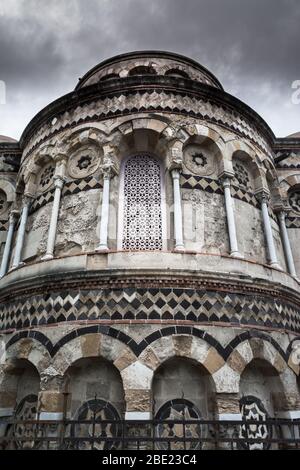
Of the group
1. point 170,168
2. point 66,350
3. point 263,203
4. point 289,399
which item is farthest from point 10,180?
point 289,399

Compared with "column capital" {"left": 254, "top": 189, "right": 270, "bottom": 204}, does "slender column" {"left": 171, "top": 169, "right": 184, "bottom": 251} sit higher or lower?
lower

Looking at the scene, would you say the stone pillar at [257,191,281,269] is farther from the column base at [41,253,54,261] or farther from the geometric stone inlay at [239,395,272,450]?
the column base at [41,253,54,261]

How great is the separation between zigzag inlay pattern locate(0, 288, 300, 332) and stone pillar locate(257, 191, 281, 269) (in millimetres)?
1423

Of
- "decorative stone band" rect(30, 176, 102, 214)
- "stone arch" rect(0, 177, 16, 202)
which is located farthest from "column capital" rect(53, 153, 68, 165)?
"stone arch" rect(0, 177, 16, 202)

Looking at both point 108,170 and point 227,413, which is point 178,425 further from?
point 108,170

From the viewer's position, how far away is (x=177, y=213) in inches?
319

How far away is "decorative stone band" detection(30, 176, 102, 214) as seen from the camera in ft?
28.8

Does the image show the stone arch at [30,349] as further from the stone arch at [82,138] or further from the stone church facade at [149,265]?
the stone arch at [82,138]

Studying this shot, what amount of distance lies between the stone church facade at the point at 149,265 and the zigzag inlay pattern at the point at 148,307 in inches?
1.1

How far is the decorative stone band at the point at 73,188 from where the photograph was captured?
8.79 metres

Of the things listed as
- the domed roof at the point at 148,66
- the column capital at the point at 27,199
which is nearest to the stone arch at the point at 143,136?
the column capital at the point at 27,199

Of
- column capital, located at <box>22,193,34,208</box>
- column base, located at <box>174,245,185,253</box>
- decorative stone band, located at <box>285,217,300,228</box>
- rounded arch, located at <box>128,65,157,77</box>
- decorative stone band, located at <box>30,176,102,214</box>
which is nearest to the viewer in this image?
column base, located at <box>174,245,185,253</box>

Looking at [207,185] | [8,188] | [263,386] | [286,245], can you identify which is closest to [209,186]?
[207,185]

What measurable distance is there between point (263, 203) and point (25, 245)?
250 inches
